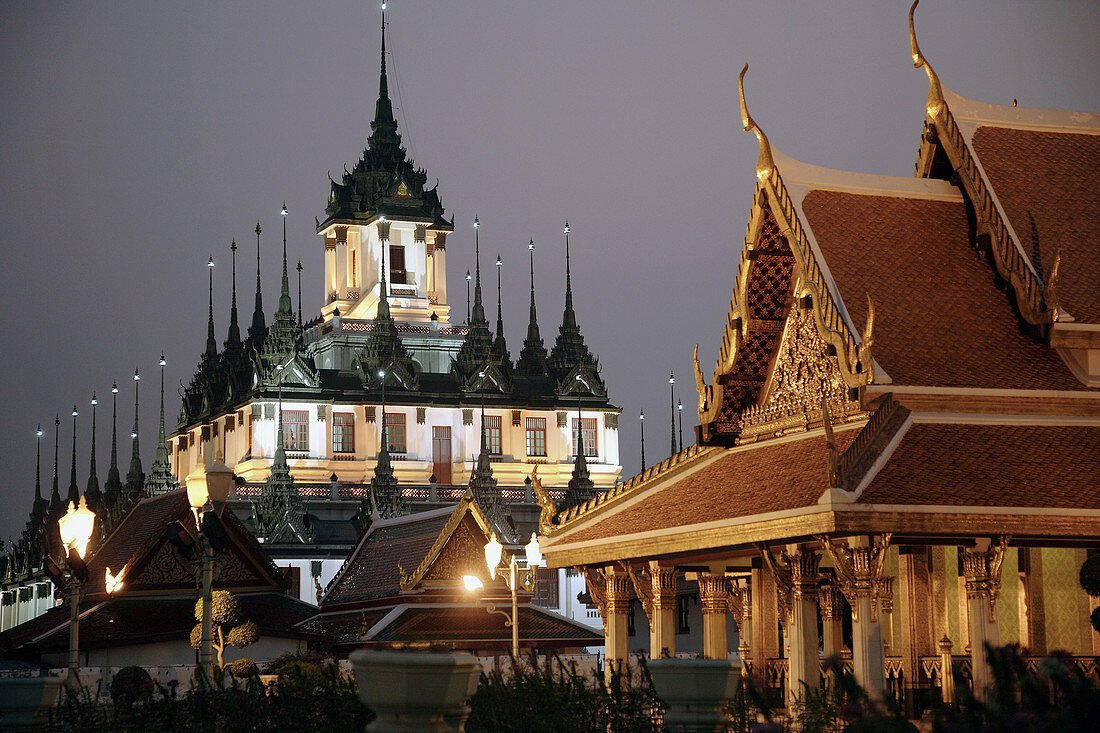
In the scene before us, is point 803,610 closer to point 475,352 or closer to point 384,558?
point 384,558

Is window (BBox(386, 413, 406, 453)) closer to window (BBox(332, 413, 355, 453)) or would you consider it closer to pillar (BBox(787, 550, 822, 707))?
window (BBox(332, 413, 355, 453))

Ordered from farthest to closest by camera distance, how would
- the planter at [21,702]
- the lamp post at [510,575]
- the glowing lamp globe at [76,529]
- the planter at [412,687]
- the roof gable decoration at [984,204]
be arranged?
the lamp post at [510,575] → the glowing lamp globe at [76,529] → the roof gable decoration at [984,204] → the planter at [21,702] → the planter at [412,687]

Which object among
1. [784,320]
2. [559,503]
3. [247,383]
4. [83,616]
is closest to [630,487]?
[784,320]

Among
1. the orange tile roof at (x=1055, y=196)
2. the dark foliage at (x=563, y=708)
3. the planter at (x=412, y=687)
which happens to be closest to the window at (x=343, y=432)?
the orange tile roof at (x=1055, y=196)

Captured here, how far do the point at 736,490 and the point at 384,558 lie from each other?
49.6 feet

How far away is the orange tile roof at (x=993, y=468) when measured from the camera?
15.4 m

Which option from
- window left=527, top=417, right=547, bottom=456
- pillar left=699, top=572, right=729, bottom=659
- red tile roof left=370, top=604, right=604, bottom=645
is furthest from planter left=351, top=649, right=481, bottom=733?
window left=527, top=417, right=547, bottom=456

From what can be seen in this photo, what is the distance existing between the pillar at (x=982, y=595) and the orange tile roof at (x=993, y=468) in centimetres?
58

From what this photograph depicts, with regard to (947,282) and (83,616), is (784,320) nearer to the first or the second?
(947,282)

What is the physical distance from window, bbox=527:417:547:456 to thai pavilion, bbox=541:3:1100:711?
6792 cm

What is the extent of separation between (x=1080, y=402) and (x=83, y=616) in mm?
16314

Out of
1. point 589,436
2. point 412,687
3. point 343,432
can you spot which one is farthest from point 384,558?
point 589,436

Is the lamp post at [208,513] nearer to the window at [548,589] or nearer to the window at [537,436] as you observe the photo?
the window at [548,589]

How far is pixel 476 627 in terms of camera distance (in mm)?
29109
